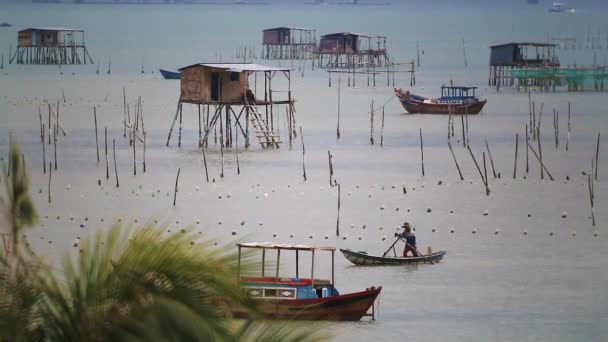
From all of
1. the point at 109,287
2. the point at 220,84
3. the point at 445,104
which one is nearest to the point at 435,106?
the point at 445,104

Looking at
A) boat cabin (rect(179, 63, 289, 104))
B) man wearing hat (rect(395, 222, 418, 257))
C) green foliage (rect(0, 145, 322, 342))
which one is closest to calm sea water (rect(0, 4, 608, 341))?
man wearing hat (rect(395, 222, 418, 257))

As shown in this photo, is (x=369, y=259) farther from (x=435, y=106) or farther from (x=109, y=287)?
(x=435, y=106)

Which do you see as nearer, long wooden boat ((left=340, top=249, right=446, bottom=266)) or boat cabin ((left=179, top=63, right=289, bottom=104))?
long wooden boat ((left=340, top=249, right=446, bottom=266))

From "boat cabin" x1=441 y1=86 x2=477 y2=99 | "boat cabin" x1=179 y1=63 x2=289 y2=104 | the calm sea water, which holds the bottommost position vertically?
the calm sea water

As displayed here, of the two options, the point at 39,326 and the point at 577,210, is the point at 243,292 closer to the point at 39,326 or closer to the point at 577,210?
the point at 39,326

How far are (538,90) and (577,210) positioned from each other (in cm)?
5185

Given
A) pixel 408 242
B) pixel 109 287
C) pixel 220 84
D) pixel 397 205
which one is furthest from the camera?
pixel 220 84

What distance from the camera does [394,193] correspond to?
1585 inches

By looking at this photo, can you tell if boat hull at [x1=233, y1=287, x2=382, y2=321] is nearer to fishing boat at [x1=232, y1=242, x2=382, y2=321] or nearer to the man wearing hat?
fishing boat at [x1=232, y1=242, x2=382, y2=321]

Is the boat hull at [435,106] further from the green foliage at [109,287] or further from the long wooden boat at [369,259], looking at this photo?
the green foliage at [109,287]

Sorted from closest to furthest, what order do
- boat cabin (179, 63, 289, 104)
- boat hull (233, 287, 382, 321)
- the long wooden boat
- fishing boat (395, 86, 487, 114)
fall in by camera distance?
boat hull (233, 287, 382, 321) < the long wooden boat < boat cabin (179, 63, 289, 104) < fishing boat (395, 86, 487, 114)

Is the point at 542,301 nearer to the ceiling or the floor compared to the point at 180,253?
nearer to the floor

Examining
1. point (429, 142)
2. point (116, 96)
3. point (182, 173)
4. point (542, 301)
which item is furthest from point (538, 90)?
point (542, 301)

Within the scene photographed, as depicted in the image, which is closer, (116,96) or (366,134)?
(366,134)
